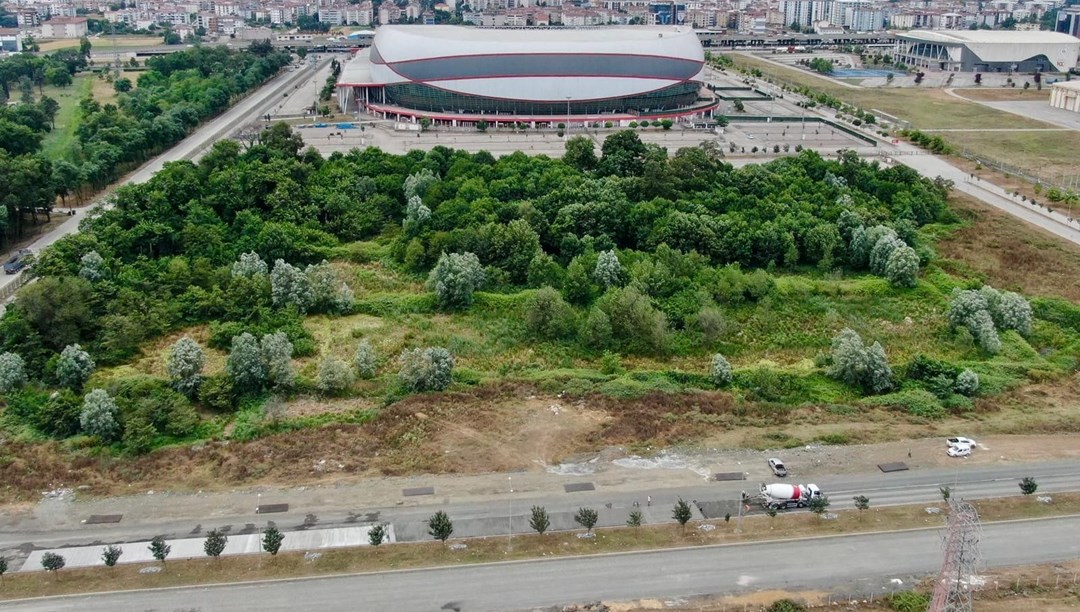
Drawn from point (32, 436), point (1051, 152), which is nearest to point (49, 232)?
point (32, 436)

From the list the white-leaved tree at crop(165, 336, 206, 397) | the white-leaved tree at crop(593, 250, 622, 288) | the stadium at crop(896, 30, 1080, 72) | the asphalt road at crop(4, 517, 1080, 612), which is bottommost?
the asphalt road at crop(4, 517, 1080, 612)

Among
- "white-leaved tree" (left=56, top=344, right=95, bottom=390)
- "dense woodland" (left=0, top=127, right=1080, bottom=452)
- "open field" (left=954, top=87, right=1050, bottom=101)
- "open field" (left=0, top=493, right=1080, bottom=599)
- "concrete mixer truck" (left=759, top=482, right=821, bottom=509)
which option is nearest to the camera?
"open field" (left=0, top=493, right=1080, bottom=599)

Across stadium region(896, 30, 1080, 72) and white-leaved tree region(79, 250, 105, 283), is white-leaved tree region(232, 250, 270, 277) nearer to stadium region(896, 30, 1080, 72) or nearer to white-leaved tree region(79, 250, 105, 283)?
white-leaved tree region(79, 250, 105, 283)

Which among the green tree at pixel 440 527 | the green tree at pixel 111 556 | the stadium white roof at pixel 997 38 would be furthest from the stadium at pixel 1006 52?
the green tree at pixel 111 556

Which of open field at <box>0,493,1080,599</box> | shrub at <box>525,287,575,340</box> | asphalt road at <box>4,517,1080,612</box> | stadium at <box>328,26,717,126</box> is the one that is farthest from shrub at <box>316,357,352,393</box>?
stadium at <box>328,26,717,126</box>

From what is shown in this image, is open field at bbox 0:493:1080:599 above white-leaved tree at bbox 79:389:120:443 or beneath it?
beneath

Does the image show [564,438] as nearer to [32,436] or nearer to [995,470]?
[995,470]

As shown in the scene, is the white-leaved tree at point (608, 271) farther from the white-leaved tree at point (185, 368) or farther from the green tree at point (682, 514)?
the white-leaved tree at point (185, 368)
